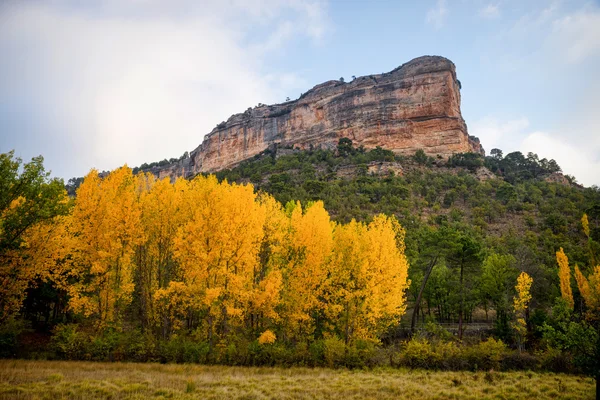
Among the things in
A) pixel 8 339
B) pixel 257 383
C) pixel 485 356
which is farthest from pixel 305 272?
pixel 8 339

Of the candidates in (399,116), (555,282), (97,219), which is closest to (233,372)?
(97,219)

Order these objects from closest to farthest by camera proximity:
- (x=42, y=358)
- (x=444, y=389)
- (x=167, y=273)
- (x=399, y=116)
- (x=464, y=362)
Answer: (x=444, y=389)
(x=42, y=358)
(x=464, y=362)
(x=167, y=273)
(x=399, y=116)

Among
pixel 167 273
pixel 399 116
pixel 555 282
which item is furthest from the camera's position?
pixel 399 116

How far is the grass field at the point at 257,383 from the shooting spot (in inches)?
356

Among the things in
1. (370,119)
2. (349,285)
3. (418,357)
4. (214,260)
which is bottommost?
(418,357)

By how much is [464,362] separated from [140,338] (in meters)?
15.0

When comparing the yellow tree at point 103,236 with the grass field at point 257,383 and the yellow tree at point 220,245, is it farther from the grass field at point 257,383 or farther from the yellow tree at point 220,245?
the yellow tree at point 220,245

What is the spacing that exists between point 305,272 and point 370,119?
82.1 meters

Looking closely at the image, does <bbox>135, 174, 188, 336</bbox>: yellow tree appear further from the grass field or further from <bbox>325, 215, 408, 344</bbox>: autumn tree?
<bbox>325, 215, 408, 344</bbox>: autumn tree

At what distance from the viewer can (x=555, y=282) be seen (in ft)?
100

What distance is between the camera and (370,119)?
91.5 metres

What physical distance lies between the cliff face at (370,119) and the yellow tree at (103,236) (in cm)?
7829

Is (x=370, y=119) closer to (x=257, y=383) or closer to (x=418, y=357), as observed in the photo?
(x=418, y=357)

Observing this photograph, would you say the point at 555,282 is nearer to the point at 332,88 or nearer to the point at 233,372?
the point at 233,372
